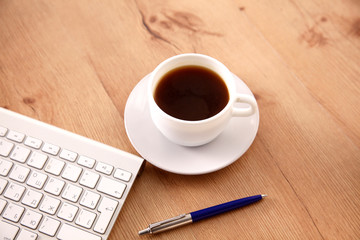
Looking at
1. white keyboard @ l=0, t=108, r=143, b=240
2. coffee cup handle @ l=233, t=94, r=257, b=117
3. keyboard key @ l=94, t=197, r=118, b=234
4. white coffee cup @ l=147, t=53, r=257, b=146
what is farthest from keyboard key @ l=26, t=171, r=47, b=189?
coffee cup handle @ l=233, t=94, r=257, b=117

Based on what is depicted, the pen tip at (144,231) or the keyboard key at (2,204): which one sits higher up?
the pen tip at (144,231)

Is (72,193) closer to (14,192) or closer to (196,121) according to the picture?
(14,192)

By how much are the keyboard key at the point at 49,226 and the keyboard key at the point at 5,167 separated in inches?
4.5

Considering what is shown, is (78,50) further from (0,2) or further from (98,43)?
(0,2)

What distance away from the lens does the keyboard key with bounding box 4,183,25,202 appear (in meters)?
0.57

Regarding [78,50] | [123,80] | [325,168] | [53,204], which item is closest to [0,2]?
[78,50]

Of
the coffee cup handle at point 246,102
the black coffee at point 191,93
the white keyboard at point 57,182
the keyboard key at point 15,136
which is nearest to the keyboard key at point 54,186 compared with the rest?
the white keyboard at point 57,182

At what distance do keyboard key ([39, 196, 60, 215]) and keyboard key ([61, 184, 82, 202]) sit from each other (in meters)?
0.02

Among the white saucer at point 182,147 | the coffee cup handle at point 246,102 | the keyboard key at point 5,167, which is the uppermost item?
the coffee cup handle at point 246,102

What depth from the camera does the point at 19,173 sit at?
59 centimetres

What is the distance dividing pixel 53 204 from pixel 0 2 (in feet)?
1.73

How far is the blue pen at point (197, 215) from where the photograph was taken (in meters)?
0.56

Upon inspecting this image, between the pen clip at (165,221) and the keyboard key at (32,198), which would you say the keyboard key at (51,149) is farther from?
the pen clip at (165,221)

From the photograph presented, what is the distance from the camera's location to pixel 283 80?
2.34 feet
